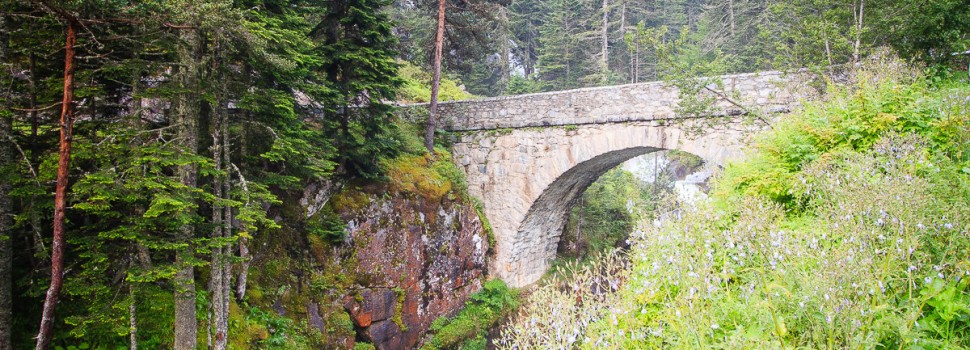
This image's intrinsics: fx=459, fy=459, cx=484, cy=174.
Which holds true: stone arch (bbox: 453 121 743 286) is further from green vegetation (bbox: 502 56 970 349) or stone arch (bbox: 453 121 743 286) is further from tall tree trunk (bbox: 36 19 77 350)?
Result: tall tree trunk (bbox: 36 19 77 350)

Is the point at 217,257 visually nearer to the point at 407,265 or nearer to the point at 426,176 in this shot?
the point at 407,265

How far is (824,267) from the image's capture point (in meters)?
2.33

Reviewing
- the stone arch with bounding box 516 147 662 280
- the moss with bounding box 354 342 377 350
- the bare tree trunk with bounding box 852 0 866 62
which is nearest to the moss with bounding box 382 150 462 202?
the stone arch with bounding box 516 147 662 280

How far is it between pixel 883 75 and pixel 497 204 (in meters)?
8.12

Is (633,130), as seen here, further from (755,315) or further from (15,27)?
(15,27)

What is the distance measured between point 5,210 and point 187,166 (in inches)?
58.0

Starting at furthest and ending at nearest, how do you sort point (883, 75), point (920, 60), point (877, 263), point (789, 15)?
1. point (789, 15)
2. point (920, 60)
3. point (883, 75)
4. point (877, 263)

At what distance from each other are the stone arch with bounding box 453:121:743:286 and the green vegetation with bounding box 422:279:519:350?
0.72 m

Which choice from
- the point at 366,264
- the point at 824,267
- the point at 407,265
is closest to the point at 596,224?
the point at 407,265

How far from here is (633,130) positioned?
9.66 metres

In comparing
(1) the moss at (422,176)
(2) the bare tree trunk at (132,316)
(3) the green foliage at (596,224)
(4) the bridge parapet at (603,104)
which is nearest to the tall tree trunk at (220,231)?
(2) the bare tree trunk at (132,316)

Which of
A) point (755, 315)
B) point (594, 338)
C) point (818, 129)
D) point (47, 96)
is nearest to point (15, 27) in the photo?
point (47, 96)

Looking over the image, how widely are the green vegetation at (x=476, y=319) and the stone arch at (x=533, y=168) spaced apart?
718 millimetres

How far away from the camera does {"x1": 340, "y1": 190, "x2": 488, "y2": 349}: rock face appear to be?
8430mm
